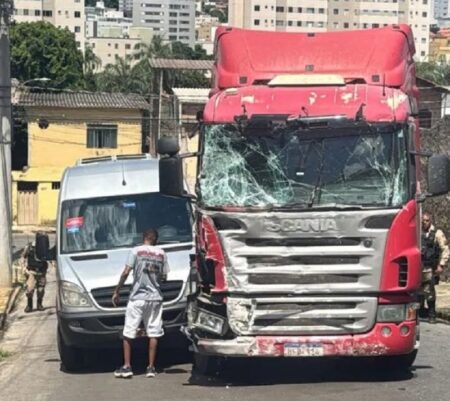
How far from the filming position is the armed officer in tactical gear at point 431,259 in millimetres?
15203

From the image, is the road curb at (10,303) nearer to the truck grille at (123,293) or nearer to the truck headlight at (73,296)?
the truck headlight at (73,296)

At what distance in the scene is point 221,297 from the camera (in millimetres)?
9492

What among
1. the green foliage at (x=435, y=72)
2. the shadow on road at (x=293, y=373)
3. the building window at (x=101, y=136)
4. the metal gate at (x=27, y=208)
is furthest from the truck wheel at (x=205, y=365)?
the green foliage at (x=435, y=72)

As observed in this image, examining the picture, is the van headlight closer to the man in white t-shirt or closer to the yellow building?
the man in white t-shirt

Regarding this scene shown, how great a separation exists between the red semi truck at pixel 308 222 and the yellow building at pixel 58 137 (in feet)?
138

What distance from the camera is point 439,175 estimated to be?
31.1 ft

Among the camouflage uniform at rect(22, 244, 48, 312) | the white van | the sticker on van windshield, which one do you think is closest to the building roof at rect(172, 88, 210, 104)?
the camouflage uniform at rect(22, 244, 48, 312)

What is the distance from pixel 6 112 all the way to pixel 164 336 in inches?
523

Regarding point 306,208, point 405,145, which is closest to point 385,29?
point 405,145

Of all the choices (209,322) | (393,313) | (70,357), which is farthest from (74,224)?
(393,313)

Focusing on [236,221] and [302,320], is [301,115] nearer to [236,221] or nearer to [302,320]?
[236,221]

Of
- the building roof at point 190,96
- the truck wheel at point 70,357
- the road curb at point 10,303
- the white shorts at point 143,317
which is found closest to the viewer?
the white shorts at point 143,317

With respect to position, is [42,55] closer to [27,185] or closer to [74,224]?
[27,185]

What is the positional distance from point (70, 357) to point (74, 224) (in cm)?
179
